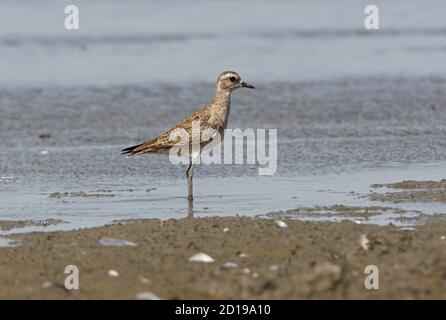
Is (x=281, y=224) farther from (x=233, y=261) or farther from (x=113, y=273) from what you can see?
(x=113, y=273)

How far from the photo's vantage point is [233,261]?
7277 mm

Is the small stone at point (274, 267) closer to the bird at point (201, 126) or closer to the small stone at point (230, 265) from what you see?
the small stone at point (230, 265)

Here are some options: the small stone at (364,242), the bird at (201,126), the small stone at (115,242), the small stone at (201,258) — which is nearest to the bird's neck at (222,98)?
the bird at (201,126)

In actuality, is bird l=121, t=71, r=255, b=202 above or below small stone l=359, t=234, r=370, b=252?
Result: above

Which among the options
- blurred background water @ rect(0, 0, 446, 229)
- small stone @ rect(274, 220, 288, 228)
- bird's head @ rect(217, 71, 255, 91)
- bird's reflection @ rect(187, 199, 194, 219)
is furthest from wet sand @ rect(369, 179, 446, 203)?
bird's head @ rect(217, 71, 255, 91)

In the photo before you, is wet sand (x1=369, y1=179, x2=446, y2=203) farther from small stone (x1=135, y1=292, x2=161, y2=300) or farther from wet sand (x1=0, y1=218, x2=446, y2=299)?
small stone (x1=135, y1=292, x2=161, y2=300)

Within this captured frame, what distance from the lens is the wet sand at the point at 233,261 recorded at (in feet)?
21.6

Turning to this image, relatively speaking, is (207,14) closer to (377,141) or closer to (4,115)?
(4,115)

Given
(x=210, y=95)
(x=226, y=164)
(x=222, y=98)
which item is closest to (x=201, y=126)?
(x=222, y=98)

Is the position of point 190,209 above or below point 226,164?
below

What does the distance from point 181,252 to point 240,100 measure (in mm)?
8270

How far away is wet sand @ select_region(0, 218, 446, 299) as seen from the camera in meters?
6.58

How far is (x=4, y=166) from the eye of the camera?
38.2 feet

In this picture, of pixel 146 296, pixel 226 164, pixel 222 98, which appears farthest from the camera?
pixel 226 164
